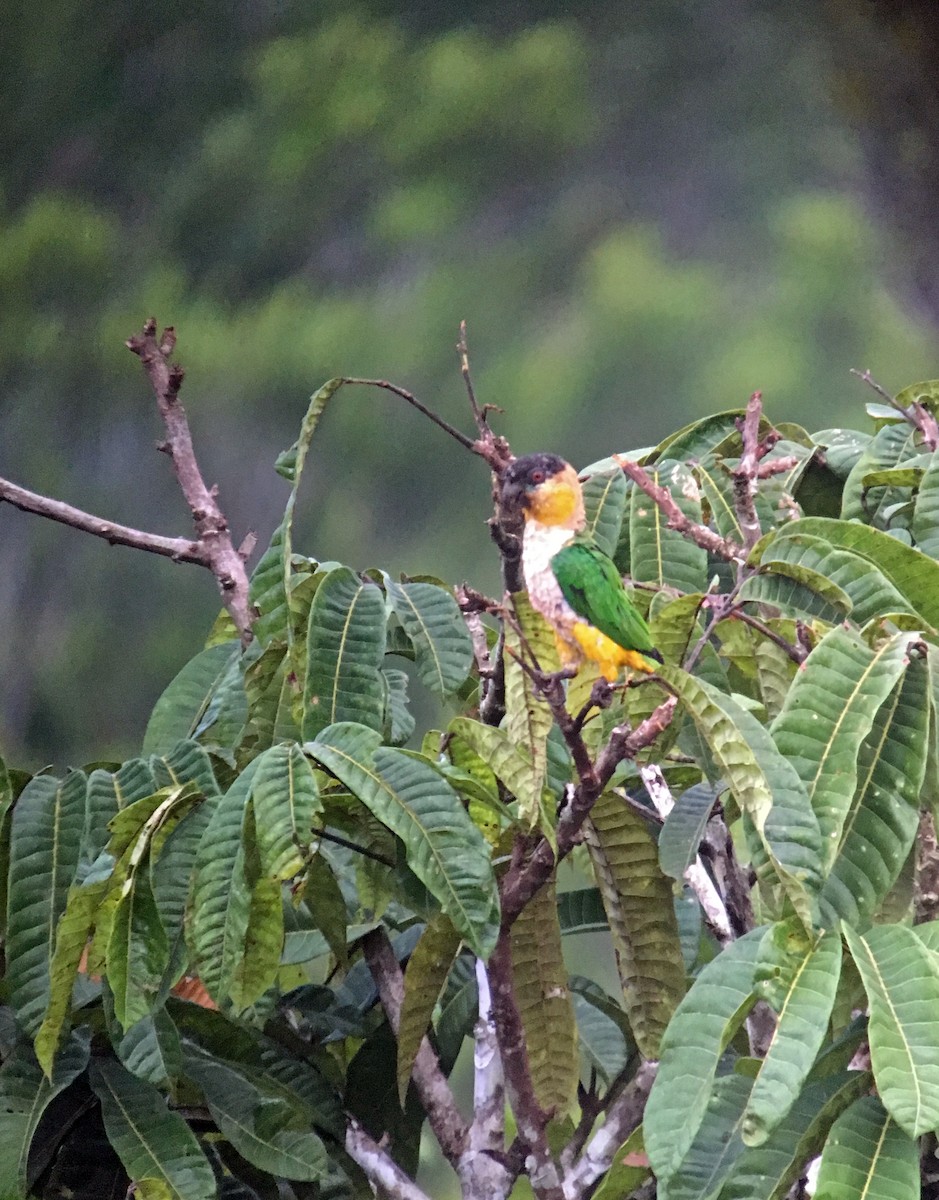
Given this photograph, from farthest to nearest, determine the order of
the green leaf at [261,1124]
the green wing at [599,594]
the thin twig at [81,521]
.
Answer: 1. the thin twig at [81,521]
2. the green wing at [599,594]
3. the green leaf at [261,1124]

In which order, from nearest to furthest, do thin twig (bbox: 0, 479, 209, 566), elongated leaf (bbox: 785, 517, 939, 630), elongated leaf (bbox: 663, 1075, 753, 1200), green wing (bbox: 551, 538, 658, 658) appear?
elongated leaf (bbox: 663, 1075, 753, 1200) → elongated leaf (bbox: 785, 517, 939, 630) → green wing (bbox: 551, 538, 658, 658) → thin twig (bbox: 0, 479, 209, 566)

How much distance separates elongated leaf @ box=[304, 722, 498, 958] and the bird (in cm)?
30

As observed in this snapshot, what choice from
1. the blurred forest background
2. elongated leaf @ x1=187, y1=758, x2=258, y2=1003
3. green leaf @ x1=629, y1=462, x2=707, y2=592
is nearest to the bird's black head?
green leaf @ x1=629, y1=462, x2=707, y2=592

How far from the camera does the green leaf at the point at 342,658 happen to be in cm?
91

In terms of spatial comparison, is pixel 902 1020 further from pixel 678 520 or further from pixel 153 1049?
pixel 153 1049

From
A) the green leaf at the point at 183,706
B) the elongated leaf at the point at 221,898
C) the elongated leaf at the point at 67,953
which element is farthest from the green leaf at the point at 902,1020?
the green leaf at the point at 183,706

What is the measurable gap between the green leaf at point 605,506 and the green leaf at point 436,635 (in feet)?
0.55

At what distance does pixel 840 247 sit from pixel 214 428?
A: 1108 millimetres

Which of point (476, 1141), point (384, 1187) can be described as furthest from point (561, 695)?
point (384, 1187)

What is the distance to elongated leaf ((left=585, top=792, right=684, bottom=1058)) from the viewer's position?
0.89 meters

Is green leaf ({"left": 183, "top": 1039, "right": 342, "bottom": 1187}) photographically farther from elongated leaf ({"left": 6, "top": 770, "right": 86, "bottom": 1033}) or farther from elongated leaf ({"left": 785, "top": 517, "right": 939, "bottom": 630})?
elongated leaf ({"left": 785, "top": 517, "right": 939, "bottom": 630})

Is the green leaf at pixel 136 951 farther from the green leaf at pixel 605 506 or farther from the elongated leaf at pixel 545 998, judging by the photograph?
the green leaf at pixel 605 506

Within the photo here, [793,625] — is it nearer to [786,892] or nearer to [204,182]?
[786,892]

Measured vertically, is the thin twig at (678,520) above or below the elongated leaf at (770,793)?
above
